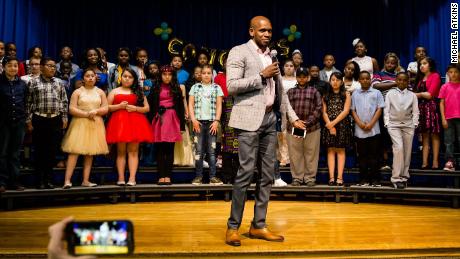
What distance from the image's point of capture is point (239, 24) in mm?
8922

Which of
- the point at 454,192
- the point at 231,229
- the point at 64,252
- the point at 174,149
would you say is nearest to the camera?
the point at 64,252

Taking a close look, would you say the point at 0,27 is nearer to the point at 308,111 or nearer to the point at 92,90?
the point at 92,90

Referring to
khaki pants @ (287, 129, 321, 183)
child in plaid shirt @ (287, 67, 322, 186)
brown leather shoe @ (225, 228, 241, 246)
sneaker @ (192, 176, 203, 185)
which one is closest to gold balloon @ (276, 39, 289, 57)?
child in plaid shirt @ (287, 67, 322, 186)

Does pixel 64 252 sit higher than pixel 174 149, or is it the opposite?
pixel 174 149

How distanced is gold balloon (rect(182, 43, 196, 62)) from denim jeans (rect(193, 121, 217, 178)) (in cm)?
322

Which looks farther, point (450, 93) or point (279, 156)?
point (279, 156)

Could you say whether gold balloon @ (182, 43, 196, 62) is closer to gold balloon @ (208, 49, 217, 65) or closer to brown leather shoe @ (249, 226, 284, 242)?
gold balloon @ (208, 49, 217, 65)

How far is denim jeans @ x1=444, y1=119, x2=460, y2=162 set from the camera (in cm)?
548

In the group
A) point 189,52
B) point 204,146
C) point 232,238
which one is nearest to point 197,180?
point 204,146

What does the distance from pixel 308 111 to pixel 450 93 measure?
1.75 m

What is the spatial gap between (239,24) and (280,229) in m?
5.92

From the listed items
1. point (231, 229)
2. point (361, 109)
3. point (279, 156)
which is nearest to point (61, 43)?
point (279, 156)

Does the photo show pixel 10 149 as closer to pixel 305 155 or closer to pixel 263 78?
pixel 263 78

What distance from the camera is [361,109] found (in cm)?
546
